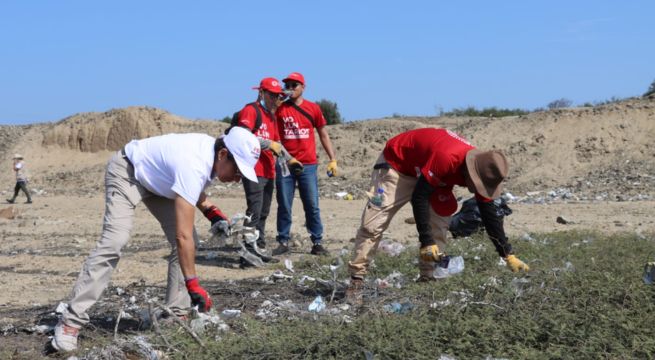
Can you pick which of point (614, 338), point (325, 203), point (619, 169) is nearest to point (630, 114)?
point (619, 169)

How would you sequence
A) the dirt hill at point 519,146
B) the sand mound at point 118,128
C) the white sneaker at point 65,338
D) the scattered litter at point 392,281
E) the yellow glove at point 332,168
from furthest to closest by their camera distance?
1. the sand mound at point 118,128
2. the dirt hill at point 519,146
3. the yellow glove at point 332,168
4. the scattered litter at point 392,281
5. the white sneaker at point 65,338

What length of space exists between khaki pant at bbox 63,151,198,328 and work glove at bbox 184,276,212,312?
0.28 meters

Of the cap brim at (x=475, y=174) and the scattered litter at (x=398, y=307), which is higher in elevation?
the cap brim at (x=475, y=174)

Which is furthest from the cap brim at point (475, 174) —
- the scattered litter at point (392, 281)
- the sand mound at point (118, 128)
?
the sand mound at point (118, 128)

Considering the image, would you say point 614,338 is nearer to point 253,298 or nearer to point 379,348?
point 379,348

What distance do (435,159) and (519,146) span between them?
49.9 feet

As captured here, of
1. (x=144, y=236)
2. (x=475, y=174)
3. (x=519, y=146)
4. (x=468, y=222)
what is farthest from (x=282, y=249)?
(x=519, y=146)

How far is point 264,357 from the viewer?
15.3 feet

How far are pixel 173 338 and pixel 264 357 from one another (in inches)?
27.5

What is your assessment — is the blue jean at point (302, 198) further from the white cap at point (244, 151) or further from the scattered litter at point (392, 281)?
the white cap at point (244, 151)

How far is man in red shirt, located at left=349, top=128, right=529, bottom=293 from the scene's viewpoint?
5.82 meters

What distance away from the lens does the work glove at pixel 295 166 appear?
341 inches

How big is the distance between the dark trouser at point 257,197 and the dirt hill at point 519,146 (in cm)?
862

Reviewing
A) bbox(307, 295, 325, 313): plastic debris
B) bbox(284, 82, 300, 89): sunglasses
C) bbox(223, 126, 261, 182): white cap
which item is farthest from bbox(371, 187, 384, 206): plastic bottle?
bbox(284, 82, 300, 89): sunglasses
